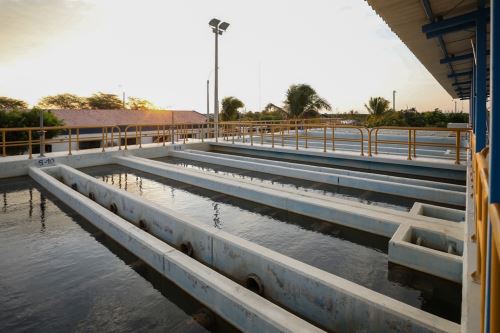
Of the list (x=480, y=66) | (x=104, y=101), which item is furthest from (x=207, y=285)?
(x=104, y=101)

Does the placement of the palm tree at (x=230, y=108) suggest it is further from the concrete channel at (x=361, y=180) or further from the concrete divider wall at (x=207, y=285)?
the concrete divider wall at (x=207, y=285)

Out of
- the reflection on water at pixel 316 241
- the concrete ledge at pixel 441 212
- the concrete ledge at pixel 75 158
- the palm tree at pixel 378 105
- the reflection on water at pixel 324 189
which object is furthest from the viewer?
the palm tree at pixel 378 105

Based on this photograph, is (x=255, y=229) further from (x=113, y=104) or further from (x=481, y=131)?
(x=113, y=104)

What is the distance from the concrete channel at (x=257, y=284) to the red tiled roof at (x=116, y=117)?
82.8 feet

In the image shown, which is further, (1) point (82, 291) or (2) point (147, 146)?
(2) point (147, 146)

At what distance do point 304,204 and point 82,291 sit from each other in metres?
4.44

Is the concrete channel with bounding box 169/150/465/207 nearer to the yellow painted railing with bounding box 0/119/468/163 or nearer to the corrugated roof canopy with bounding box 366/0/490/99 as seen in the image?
the yellow painted railing with bounding box 0/119/468/163

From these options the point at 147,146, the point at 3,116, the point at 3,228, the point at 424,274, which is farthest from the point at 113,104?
the point at 424,274

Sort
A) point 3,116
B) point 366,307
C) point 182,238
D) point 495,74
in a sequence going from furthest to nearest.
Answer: point 3,116 → point 182,238 → point 366,307 → point 495,74

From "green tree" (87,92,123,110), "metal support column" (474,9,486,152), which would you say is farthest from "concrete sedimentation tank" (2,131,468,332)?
"green tree" (87,92,123,110)

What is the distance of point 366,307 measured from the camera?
11.5ft

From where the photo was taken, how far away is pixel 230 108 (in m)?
34.4

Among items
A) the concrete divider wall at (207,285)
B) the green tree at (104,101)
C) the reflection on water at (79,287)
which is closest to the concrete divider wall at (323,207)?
the concrete divider wall at (207,285)

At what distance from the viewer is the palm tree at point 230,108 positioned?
34.4 m
